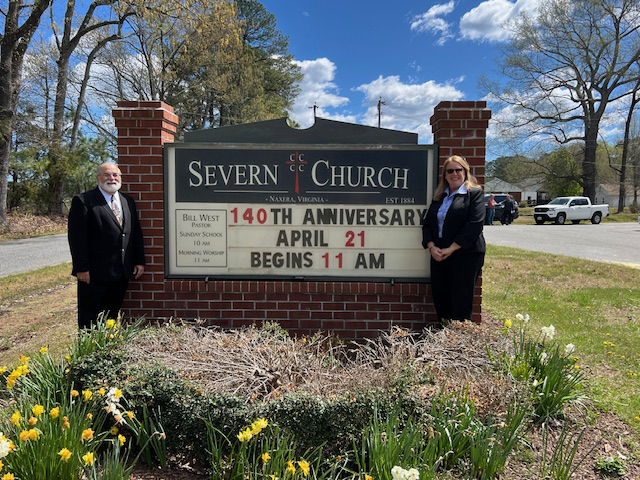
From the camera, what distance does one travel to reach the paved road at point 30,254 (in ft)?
31.7

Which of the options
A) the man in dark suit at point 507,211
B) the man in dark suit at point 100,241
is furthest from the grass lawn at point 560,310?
the man in dark suit at point 507,211

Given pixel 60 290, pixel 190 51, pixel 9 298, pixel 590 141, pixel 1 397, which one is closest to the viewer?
pixel 1 397

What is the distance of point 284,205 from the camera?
13.8 ft

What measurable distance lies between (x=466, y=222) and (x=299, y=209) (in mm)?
1520

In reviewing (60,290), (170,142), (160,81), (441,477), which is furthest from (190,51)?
(441,477)

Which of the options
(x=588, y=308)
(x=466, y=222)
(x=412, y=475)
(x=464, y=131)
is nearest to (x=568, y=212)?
(x=588, y=308)

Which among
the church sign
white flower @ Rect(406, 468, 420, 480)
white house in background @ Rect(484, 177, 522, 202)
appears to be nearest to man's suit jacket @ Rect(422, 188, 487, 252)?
the church sign

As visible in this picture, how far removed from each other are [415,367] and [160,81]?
27.4 metres

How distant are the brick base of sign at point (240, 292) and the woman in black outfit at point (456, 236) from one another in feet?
1.26

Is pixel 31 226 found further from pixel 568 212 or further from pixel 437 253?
pixel 568 212

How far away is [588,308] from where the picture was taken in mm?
5785

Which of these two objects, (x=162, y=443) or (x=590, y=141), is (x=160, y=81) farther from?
(x=590, y=141)

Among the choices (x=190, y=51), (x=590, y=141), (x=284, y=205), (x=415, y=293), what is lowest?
(x=415, y=293)

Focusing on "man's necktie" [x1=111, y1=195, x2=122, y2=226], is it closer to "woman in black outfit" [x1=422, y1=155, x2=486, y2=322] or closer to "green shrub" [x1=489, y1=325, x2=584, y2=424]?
"woman in black outfit" [x1=422, y1=155, x2=486, y2=322]
